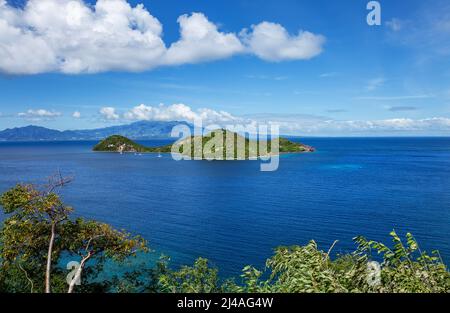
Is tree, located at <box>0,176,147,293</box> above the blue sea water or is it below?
above

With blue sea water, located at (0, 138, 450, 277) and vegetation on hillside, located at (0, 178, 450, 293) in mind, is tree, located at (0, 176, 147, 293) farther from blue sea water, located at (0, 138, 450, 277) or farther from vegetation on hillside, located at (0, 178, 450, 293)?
Result: blue sea water, located at (0, 138, 450, 277)

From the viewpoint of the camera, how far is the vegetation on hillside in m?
11.6

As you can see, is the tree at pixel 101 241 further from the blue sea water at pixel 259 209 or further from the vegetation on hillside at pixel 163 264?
the blue sea water at pixel 259 209

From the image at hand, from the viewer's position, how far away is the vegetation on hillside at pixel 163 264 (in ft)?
37.9

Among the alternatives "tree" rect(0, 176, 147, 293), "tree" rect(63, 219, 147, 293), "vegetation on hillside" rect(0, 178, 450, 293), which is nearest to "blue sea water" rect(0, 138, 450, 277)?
"tree" rect(63, 219, 147, 293)

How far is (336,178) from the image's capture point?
110 m

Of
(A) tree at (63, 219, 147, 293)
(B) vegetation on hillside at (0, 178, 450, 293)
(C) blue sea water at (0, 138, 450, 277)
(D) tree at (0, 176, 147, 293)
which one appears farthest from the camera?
(C) blue sea water at (0, 138, 450, 277)

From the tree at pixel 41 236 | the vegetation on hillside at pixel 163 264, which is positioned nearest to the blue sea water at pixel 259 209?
the vegetation on hillside at pixel 163 264

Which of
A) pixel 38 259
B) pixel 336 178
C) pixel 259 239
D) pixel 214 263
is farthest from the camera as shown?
pixel 336 178
